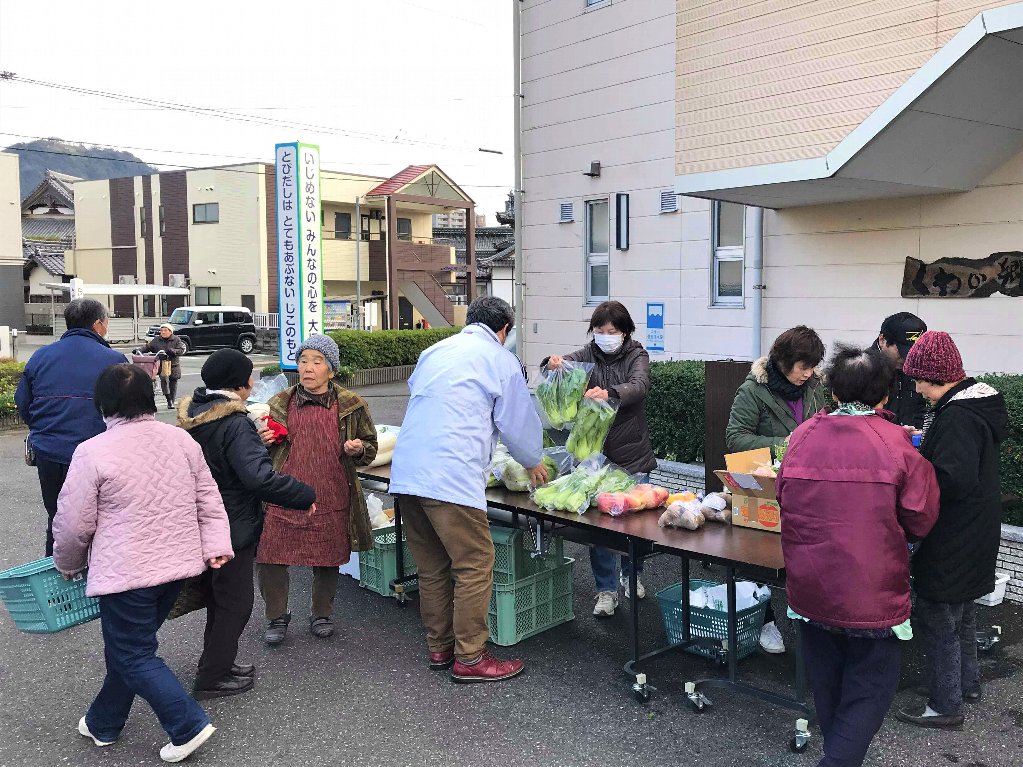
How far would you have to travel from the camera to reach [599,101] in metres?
11.0

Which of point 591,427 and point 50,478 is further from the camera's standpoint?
point 50,478

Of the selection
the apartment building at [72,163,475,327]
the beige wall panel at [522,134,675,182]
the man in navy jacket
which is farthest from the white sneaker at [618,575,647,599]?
the apartment building at [72,163,475,327]

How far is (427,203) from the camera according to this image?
135ft

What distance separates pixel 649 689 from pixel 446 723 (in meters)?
1.00

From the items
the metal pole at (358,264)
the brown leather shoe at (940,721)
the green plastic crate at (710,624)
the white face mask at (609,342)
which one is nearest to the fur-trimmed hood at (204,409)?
the white face mask at (609,342)

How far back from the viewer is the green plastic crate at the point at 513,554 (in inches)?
198

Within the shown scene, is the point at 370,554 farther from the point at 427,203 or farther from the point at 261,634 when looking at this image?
the point at 427,203

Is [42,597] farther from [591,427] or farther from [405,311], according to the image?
[405,311]

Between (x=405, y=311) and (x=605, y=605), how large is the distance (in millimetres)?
37950

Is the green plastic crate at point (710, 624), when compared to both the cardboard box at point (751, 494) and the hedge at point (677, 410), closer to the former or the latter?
the cardboard box at point (751, 494)

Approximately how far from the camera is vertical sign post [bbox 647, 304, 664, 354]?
10.3 meters

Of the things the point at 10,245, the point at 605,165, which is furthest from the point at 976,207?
the point at 10,245

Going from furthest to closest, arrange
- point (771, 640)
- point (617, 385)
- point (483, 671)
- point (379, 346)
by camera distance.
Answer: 1. point (379, 346)
2. point (617, 385)
3. point (771, 640)
4. point (483, 671)

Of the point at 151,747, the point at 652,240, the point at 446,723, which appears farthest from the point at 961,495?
the point at 652,240
